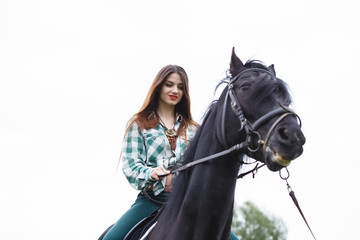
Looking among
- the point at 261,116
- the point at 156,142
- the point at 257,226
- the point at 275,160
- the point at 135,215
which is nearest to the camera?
the point at 275,160

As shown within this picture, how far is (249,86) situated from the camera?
4.41 metres

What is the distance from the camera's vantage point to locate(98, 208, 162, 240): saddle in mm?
5279

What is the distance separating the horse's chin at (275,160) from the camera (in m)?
3.86

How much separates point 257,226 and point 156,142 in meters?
47.3

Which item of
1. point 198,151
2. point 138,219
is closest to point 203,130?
point 198,151

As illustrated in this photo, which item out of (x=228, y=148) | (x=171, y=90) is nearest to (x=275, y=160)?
(x=228, y=148)

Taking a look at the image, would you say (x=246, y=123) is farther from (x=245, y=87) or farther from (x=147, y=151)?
(x=147, y=151)

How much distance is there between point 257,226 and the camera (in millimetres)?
50281

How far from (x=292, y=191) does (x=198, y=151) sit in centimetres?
112

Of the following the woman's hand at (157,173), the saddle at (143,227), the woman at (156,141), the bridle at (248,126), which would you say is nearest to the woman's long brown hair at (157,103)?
the woman at (156,141)

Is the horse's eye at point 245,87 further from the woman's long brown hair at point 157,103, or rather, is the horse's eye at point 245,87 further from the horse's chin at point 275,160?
the woman's long brown hair at point 157,103

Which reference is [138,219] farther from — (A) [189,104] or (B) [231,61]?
(B) [231,61]

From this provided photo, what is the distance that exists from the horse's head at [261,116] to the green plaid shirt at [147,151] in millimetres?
1365

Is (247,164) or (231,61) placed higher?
(231,61)
